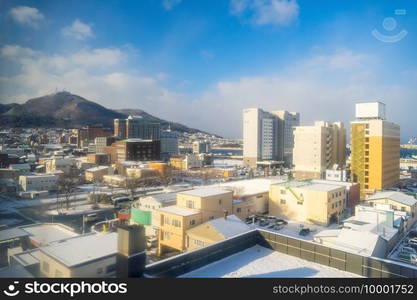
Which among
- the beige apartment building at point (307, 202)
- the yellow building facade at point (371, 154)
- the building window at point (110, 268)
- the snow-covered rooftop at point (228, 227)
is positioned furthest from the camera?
the yellow building facade at point (371, 154)

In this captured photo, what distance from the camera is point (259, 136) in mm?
26953

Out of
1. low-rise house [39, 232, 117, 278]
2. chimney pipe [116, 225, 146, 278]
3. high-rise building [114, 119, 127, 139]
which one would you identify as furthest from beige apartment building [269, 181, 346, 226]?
high-rise building [114, 119, 127, 139]

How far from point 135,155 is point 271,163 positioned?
1167cm

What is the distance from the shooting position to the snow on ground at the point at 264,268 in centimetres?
258

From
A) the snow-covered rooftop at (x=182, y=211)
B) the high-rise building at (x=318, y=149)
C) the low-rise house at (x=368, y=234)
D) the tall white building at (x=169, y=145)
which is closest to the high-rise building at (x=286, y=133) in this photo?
the high-rise building at (x=318, y=149)

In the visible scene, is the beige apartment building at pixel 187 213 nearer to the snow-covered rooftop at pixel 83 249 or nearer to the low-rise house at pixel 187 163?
the snow-covered rooftop at pixel 83 249

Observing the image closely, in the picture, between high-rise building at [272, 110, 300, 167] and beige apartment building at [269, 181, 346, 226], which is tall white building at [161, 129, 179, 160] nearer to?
high-rise building at [272, 110, 300, 167]

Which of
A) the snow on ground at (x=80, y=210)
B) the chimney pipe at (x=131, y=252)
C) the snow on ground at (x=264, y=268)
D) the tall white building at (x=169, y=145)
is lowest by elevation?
the snow on ground at (x=80, y=210)

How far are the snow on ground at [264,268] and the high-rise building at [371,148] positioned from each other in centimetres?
1187

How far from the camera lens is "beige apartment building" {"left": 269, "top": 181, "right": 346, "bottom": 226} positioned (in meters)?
8.52

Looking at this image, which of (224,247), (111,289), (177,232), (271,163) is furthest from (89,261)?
(271,163)

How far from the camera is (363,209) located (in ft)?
26.2

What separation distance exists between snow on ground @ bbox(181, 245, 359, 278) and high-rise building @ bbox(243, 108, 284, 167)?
24075mm

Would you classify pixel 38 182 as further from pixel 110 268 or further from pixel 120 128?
pixel 120 128
